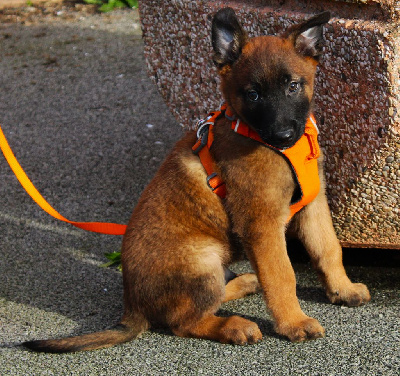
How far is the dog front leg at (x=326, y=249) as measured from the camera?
3.99 meters

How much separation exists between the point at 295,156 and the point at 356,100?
59 cm

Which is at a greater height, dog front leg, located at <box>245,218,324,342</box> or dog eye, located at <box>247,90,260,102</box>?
dog eye, located at <box>247,90,260,102</box>

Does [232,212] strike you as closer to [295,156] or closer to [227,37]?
[295,156]

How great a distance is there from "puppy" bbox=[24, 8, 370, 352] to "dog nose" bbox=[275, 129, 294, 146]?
0.09ft

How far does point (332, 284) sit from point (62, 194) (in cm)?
298

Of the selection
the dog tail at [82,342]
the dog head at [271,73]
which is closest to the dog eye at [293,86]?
the dog head at [271,73]

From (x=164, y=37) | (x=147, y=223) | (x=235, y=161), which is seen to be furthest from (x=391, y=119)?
(x=164, y=37)

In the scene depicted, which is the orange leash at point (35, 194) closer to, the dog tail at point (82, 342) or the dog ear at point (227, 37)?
the dog tail at point (82, 342)

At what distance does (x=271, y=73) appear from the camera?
11.4 feet

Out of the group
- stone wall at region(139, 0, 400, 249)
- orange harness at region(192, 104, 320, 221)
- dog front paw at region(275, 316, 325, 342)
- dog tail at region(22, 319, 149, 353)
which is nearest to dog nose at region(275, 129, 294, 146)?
orange harness at region(192, 104, 320, 221)

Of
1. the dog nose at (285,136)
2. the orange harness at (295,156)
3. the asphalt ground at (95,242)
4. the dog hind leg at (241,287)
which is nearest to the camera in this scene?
the dog nose at (285,136)

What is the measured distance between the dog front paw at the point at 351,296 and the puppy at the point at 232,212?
0.45 m

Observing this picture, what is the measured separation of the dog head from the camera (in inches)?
135

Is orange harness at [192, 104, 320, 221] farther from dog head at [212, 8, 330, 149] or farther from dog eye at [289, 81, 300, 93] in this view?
dog eye at [289, 81, 300, 93]
